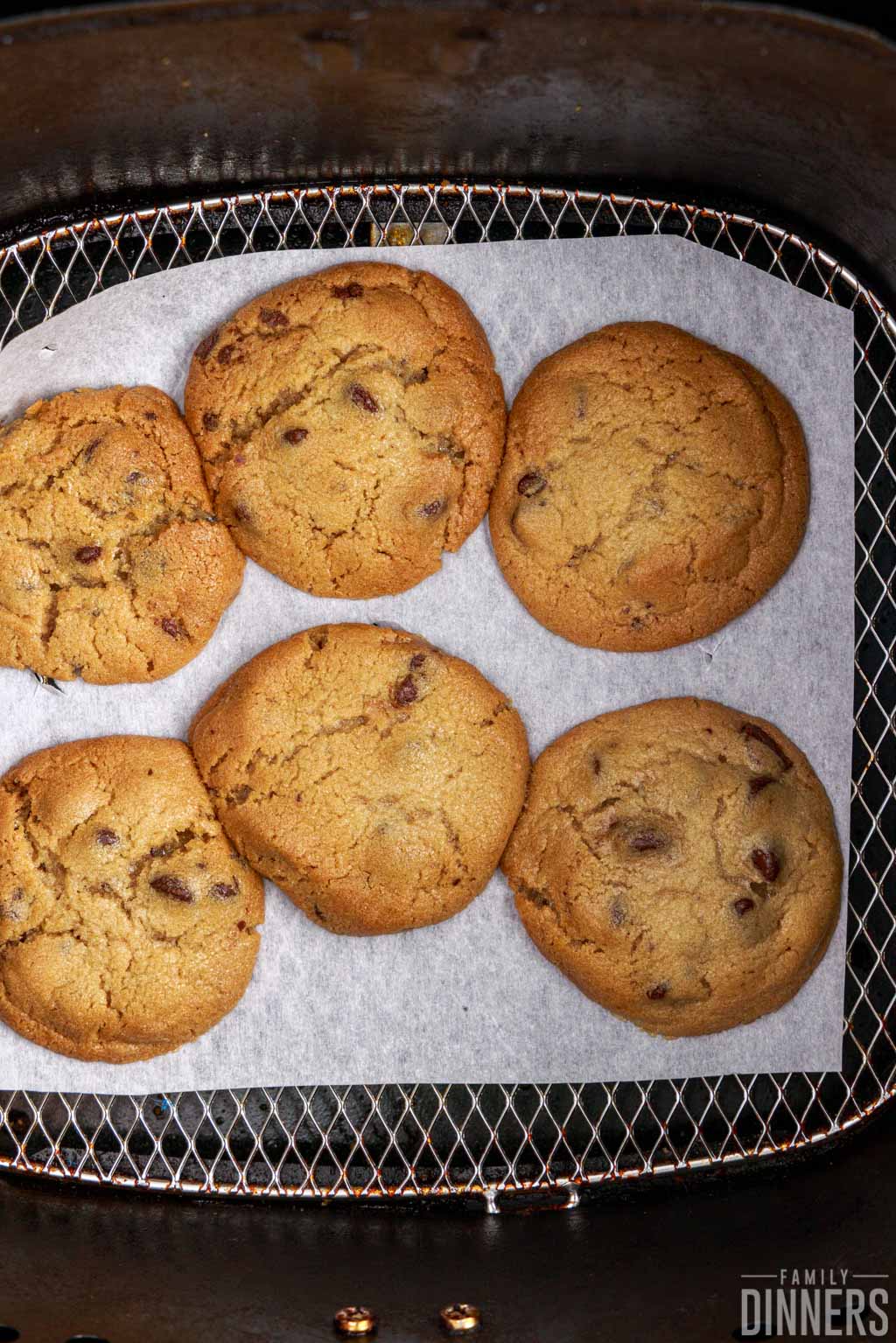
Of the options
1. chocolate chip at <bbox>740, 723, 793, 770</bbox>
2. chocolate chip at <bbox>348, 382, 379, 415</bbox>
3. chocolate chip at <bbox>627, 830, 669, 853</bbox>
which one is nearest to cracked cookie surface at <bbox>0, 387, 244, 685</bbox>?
chocolate chip at <bbox>348, 382, 379, 415</bbox>

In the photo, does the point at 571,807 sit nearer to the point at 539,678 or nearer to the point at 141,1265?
the point at 539,678

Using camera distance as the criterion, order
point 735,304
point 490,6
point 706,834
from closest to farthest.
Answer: point 490,6, point 706,834, point 735,304

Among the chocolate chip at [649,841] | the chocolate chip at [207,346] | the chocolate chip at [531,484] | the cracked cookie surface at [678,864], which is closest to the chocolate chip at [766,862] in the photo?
the cracked cookie surface at [678,864]

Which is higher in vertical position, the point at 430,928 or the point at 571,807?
the point at 571,807

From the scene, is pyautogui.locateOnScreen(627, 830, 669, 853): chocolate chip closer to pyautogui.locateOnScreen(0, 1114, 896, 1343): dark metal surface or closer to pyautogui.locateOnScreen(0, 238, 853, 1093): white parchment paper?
pyautogui.locateOnScreen(0, 238, 853, 1093): white parchment paper

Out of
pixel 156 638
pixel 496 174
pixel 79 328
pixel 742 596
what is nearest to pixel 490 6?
pixel 496 174

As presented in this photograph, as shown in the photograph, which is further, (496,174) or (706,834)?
(496,174)
